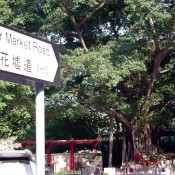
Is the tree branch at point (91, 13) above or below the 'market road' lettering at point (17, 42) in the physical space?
above

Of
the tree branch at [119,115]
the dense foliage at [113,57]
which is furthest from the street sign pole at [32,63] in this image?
the tree branch at [119,115]

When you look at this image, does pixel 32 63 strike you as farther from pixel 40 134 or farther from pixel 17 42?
pixel 40 134

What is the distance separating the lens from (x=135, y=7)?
15.4 metres

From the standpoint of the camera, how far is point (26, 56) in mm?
4039

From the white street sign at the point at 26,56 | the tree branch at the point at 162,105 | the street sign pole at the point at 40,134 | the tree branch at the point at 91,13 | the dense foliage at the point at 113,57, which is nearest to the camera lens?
the white street sign at the point at 26,56

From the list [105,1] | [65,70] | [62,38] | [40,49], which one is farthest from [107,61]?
[40,49]

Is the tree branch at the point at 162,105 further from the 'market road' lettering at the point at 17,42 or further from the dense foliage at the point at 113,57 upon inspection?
the 'market road' lettering at the point at 17,42

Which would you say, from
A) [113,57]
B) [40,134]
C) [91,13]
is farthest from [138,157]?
[40,134]

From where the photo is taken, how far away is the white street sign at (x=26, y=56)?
380 centimetres

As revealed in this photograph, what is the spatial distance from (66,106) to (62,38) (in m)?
3.22

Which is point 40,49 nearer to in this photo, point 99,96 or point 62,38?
point 99,96

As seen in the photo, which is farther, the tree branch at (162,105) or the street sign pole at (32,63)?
the tree branch at (162,105)

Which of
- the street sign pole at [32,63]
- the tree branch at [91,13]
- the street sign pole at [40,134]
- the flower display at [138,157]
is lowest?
the street sign pole at [40,134]

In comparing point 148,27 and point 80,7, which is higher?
point 80,7
